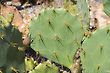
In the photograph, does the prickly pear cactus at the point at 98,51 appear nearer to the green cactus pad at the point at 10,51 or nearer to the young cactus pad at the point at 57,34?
the young cactus pad at the point at 57,34

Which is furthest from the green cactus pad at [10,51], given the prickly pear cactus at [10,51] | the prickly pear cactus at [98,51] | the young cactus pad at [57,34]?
the prickly pear cactus at [98,51]

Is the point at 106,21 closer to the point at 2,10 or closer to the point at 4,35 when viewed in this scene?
the point at 2,10

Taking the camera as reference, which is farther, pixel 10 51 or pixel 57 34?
pixel 57 34

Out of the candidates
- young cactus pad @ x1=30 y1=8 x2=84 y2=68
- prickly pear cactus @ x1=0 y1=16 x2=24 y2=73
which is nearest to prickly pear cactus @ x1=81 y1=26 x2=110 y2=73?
young cactus pad @ x1=30 y1=8 x2=84 y2=68

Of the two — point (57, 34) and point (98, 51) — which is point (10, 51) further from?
point (98, 51)

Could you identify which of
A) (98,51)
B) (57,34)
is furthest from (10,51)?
(98,51)

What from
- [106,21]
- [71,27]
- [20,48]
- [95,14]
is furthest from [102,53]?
[95,14]
